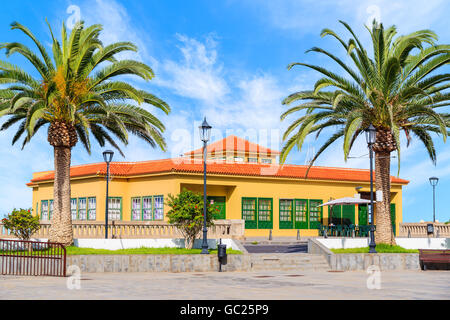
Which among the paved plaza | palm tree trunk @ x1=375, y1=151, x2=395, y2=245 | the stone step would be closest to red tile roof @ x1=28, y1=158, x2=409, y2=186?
palm tree trunk @ x1=375, y1=151, x2=395, y2=245

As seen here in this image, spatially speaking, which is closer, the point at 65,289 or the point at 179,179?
the point at 65,289

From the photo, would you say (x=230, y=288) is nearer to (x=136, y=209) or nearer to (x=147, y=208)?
(x=147, y=208)

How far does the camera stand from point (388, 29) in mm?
25688

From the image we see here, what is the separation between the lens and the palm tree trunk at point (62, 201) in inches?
892

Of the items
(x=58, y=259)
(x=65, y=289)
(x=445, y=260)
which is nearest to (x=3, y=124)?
(x=58, y=259)

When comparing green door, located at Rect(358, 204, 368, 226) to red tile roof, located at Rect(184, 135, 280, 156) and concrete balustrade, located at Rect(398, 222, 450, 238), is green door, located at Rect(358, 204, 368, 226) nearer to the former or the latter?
concrete balustrade, located at Rect(398, 222, 450, 238)

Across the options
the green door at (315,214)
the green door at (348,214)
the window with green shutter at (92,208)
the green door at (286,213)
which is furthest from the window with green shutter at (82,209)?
the green door at (348,214)

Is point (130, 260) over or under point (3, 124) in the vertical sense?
under

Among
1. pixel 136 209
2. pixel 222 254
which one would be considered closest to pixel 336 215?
pixel 136 209

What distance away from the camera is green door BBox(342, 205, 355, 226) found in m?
37.7

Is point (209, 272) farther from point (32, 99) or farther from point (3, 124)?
point (3, 124)

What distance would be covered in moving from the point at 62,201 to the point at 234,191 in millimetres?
14329
